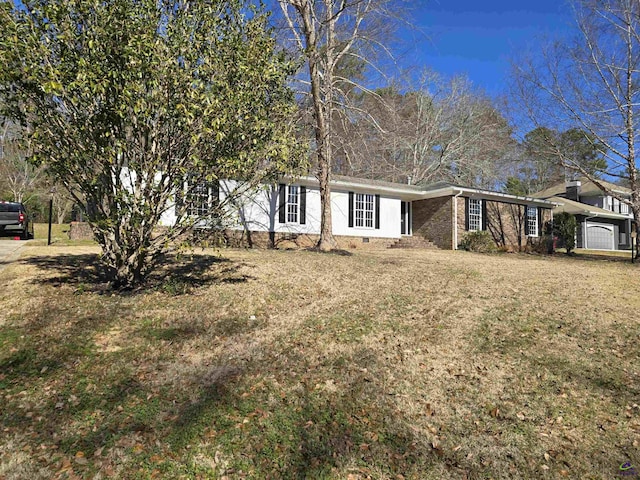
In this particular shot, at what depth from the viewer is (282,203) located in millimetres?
15727

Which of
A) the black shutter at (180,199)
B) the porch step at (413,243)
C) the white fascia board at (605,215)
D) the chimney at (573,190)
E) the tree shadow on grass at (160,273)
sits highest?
the chimney at (573,190)

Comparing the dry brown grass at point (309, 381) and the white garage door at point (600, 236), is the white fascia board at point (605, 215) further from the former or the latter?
the dry brown grass at point (309, 381)

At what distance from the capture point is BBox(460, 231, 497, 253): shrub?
58.2 ft

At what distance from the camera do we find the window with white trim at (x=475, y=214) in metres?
19.3

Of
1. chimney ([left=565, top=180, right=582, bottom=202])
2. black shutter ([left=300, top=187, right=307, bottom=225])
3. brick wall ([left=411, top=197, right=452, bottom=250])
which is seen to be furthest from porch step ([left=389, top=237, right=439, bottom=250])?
chimney ([left=565, top=180, right=582, bottom=202])

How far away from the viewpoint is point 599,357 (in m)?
4.96

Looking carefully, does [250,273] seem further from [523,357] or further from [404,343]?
[523,357]

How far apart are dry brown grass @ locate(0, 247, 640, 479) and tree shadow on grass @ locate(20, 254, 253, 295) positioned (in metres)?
0.08

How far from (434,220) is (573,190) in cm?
1952

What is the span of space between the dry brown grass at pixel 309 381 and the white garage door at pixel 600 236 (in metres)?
25.4

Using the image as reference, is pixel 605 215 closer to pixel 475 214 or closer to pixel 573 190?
pixel 573 190

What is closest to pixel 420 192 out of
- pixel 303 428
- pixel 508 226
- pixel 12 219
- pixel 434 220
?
pixel 434 220

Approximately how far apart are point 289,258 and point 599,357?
6.95m

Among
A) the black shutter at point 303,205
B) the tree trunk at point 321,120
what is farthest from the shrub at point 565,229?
the tree trunk at point 321,120
